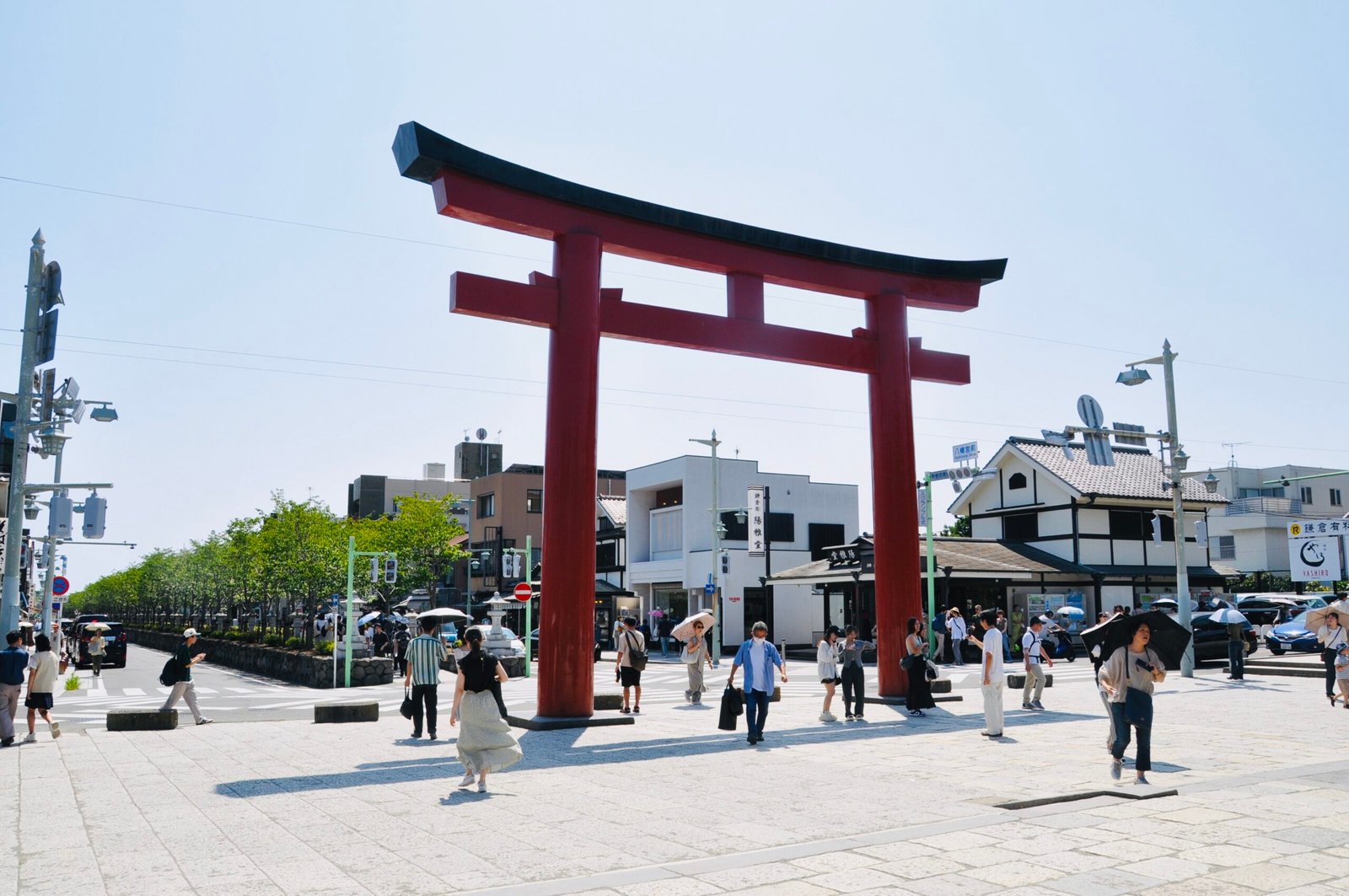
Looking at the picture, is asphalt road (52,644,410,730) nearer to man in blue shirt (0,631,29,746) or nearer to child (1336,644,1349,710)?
man in blue shirt (0,631,29,746)

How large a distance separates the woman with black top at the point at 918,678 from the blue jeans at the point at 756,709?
3928 mm

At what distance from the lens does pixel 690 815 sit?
8578 millimetres

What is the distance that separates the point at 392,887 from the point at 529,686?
70.8ft

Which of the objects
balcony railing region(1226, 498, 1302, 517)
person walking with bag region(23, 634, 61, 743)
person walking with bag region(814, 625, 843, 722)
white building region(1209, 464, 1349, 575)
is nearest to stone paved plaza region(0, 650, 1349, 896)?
person walking with bag region(23, 634, 61, 743)

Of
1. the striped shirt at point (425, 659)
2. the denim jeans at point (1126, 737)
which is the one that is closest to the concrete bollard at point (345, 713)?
the striped shirt at point (425, 659)

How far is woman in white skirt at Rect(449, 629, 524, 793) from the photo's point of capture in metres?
9.82

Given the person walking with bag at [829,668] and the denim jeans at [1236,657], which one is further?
the denim jeans at [1236,657]

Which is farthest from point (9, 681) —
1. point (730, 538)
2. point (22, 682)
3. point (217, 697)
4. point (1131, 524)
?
point (1131, 524)

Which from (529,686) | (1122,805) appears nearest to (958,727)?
(1122,805)

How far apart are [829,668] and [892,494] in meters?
3.44

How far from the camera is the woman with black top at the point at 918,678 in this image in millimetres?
16812

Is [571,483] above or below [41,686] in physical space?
above

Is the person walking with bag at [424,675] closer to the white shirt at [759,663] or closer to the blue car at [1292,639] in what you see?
the white shirt at [759,663]

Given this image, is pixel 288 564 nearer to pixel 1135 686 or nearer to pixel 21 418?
pixel 21 418
